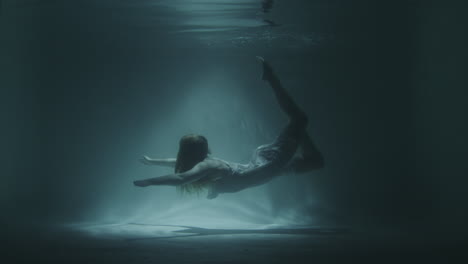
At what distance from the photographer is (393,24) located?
14156mm

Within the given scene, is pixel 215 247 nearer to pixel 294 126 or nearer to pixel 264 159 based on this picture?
pixel 264 159

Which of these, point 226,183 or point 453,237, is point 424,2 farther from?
point 226,183

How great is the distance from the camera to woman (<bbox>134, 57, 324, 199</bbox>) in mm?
6941

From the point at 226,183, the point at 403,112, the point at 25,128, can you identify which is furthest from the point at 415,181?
the point at 25,128

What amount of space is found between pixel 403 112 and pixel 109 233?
12606mm

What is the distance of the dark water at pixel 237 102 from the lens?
498 inches

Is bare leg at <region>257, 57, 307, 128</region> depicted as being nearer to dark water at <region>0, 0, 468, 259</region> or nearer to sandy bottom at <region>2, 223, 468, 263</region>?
sandy bottom at <region>2, 223, 468, 263</region>

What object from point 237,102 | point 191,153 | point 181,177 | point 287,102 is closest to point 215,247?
point 181,177

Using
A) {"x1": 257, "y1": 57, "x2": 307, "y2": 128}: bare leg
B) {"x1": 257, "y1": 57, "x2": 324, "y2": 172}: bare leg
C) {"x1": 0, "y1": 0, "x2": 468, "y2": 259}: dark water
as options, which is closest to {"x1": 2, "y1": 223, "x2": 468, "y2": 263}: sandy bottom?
{"x1": 257, "y1": 57, "x2": 324, "y2": 172}: bare leg

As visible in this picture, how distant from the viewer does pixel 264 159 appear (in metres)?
7.51

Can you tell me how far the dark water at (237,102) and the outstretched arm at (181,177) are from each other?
4.96 meters

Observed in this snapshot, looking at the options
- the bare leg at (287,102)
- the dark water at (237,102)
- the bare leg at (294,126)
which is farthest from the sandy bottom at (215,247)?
the dark water at (237,102)

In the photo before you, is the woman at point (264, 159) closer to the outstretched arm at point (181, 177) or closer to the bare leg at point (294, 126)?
the bare leg at point (294, 126)

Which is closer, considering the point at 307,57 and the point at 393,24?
the point at 393,24
